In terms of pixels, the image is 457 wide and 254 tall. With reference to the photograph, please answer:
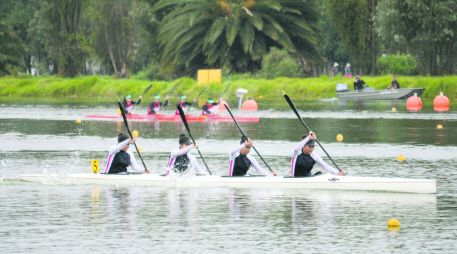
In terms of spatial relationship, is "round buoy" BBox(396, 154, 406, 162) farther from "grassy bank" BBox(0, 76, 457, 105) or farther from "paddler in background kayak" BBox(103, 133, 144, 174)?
"grassy bank" BBox(0, 76, 457, 105)

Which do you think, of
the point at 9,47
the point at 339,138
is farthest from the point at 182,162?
the point at 9,47

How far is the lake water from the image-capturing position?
72.6 feet

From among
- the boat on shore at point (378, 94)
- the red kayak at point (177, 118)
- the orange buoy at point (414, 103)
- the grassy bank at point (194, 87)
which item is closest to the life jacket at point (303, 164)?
the red kayak at point (177, 118)

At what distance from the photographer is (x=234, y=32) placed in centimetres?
8562

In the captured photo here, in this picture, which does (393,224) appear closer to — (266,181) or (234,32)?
(266,181)

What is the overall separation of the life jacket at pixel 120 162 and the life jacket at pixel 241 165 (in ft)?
9.97

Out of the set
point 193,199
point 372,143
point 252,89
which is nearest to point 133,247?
point 193,199

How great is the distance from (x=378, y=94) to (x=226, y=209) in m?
51.8

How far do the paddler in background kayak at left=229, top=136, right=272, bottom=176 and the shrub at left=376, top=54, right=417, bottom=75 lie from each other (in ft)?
196

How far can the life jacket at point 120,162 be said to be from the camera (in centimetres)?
3166

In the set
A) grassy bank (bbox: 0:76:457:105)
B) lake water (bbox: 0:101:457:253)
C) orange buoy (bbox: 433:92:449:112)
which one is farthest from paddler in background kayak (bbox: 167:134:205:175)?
grassy bank (bbox: 0:76:457:105)

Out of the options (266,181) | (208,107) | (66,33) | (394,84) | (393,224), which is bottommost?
(393,224)

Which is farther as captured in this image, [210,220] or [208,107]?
[208,107]

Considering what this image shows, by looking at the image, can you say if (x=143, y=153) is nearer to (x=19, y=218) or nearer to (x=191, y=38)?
(x=19, y=218)
